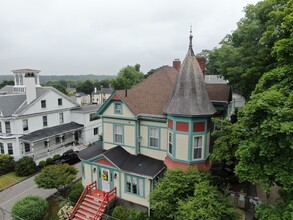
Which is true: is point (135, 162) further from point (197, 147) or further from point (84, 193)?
point (197, 147)

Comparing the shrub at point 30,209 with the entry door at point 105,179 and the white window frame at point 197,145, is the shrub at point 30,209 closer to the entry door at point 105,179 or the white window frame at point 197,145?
the entry door at point 105,179

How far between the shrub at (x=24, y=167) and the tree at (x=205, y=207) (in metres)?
19.7

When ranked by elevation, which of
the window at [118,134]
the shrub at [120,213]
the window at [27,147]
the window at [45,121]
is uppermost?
the window at [118,134]

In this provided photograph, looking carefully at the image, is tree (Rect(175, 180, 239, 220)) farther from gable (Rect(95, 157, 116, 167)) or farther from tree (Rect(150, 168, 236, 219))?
gable (Rect(95, 157, 116, 167))

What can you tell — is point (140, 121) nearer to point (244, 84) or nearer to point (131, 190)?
point (131, 190)

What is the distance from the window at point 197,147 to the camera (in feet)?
49.5

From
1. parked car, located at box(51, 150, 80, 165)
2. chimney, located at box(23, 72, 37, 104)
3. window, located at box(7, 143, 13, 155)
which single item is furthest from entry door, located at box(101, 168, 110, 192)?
chimney, located at box(23, 72, 37, 104)

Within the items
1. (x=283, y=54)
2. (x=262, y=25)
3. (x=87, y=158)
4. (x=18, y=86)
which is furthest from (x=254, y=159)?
(x=18, y=86)

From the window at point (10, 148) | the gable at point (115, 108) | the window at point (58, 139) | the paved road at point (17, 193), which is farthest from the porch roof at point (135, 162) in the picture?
the window at point (10, 148)

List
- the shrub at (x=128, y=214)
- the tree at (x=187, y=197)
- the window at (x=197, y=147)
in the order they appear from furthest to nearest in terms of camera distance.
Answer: the window at (x=197, y=147), the shrub at (x=128, y=214), the tree at (x=187, y=197)

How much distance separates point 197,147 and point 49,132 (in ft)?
71.5

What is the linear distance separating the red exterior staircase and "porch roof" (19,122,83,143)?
12.7m

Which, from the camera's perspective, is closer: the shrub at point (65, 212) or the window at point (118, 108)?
the shrub at point (65, 212)

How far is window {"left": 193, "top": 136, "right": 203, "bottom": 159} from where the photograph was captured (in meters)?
15.1
